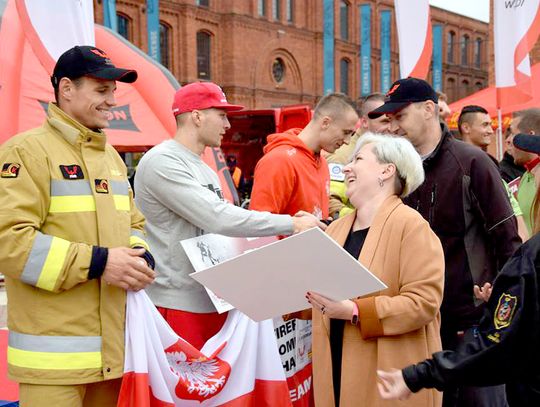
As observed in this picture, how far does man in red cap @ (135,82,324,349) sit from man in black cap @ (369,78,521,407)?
0.69 meters

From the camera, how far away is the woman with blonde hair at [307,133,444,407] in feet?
Result: 8.57

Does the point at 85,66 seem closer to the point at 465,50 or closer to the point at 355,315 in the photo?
the point at 355,315

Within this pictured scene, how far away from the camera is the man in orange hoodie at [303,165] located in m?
4.02

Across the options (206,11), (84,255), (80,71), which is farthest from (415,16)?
(206,11)

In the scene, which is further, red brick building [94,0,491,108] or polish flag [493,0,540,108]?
red brick building [94,0,491,108]

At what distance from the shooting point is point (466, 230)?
346cm

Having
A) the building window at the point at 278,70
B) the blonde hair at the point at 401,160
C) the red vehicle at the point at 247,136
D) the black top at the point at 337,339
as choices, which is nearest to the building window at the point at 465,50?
the building window at the point at 278,70

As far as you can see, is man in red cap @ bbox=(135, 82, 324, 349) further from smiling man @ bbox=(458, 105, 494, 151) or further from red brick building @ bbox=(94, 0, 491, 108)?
red brick building @ bbox=(94, 0, 491, 108)

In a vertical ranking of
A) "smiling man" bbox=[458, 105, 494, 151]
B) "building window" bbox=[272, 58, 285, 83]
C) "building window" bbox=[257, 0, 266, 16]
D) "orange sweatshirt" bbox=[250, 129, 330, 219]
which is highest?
"building window" bbox=[257, 0, 266, 16]

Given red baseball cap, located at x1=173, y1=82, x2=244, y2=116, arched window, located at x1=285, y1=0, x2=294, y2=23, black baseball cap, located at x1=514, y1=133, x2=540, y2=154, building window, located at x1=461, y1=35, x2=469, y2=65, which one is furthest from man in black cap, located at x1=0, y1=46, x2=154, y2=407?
building window, located at x1=461, y1=35, x2=469, y2=65

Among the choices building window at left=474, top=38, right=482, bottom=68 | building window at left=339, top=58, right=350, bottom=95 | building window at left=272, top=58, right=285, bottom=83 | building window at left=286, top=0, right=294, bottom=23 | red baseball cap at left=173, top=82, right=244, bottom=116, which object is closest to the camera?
red baseball cap at left=173, top=82, right=244, bottom=116

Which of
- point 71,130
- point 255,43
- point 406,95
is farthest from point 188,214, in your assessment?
point 255,43

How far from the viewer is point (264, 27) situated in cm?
3531

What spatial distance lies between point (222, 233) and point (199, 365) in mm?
679
